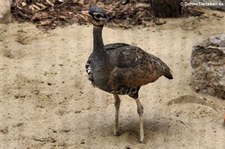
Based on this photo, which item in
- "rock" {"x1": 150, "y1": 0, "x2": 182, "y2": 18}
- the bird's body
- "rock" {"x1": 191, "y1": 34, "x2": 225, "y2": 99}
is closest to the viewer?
the bird's body

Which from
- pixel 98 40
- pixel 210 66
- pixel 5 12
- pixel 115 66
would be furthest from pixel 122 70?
pixel 5 12

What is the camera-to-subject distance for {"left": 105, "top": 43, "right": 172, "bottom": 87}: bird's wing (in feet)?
14.9

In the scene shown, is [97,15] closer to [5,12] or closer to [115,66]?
[115,66]

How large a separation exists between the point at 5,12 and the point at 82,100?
2306 mm

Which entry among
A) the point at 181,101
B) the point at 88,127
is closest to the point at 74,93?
the point at 88,127

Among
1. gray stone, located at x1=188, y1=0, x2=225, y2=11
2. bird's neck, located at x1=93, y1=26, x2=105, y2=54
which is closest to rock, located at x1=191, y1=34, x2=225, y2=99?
bird's neck, located at x1=93, y1=26, x2=105, y2=54

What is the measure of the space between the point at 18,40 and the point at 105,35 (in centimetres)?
110

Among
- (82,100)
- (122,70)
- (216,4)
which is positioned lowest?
(82,100)

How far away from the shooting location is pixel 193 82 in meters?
5.81

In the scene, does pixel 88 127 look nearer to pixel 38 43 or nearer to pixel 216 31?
pixel 38 43

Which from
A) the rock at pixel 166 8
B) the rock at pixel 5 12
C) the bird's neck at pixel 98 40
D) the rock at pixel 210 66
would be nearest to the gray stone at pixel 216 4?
the rock at pixel 166 8

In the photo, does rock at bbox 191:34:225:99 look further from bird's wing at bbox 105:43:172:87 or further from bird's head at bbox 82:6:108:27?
bird's head at bbox 82:6:108:27

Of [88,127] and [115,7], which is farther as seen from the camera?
[115,7]

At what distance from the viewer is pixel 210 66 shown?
5.61 metres
